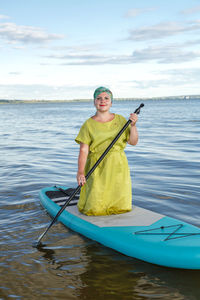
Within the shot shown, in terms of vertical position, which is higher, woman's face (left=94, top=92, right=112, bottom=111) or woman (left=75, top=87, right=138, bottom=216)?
woman's face (left=94, top=92, right=112, bottom=111)

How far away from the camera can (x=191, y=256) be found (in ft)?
12.3

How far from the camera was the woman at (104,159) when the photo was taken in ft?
15.7

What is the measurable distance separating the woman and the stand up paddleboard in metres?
0.19

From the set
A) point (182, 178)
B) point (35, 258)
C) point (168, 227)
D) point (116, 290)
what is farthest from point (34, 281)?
point (182, 178)

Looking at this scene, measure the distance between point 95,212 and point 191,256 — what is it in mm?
1643

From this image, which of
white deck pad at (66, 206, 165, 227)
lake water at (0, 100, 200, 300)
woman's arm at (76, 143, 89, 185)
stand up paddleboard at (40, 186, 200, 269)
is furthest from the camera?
woman's arm at (76, 143, 89, 185)

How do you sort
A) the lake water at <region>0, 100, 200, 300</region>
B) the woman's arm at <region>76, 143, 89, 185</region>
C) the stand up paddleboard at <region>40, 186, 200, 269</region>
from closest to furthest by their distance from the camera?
1. the lake water at <region>0, 100, 200, 300</region>
2. the stand up paddleboard at <region>40, 186, 200, 269</region>
3. the woman's arm at <region>76, 143, 89, 185</region>

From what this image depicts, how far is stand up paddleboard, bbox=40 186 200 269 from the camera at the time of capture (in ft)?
12.6

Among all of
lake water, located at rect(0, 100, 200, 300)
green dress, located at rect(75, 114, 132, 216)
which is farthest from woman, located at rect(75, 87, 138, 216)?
lake water, located at rect(0, 100, 200, 300)

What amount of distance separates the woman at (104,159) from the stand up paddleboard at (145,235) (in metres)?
0.19

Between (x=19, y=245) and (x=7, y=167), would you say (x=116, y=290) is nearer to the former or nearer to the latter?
(x=19, y=245)

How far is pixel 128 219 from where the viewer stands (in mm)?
4730

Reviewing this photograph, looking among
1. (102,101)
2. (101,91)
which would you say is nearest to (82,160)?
(102,101)

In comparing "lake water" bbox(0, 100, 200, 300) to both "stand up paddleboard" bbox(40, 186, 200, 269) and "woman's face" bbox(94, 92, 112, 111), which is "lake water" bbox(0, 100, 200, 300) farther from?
"woman's face" bbox(94, 92, 112, 111)
